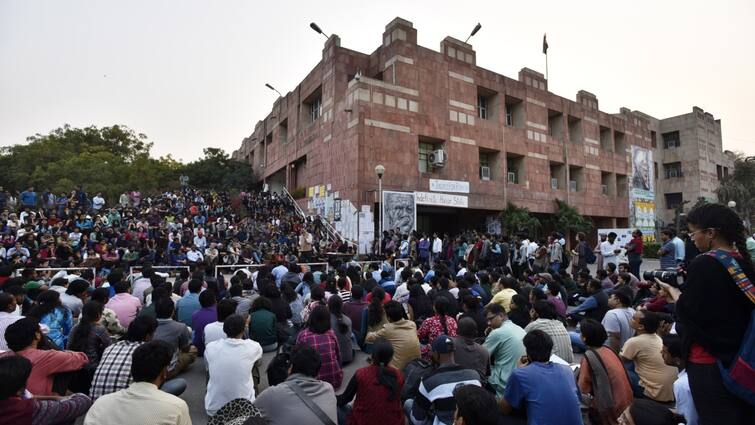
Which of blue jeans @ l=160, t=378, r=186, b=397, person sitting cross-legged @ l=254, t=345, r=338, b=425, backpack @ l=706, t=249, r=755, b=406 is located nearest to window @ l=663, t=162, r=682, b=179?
backpack @ l=706, t=249, r=755, b=406

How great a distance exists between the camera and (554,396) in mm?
2947

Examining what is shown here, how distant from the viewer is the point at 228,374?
12.3 feet

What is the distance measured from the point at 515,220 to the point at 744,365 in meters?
21.8

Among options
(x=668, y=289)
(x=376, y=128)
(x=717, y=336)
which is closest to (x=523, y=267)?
(x=376, y=128)

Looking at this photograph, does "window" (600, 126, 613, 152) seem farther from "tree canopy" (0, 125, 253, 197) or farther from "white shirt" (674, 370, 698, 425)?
"white shirt" (674, 370, 698, 425)

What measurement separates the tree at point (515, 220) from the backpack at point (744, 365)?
21.3 meters

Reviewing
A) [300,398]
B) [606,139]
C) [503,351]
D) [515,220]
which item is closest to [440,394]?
[300,398]

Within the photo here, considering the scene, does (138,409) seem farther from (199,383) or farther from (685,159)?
(685,159)

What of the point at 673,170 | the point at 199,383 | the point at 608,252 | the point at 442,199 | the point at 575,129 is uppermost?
the point at 575,129

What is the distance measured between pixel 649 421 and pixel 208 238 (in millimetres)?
17420

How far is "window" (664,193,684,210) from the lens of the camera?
3944 centimetres

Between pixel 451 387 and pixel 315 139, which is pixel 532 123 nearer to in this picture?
pixel 315 139

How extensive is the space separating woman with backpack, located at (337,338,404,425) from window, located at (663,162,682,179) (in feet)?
154

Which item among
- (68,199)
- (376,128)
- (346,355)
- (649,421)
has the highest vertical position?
(376,128)
